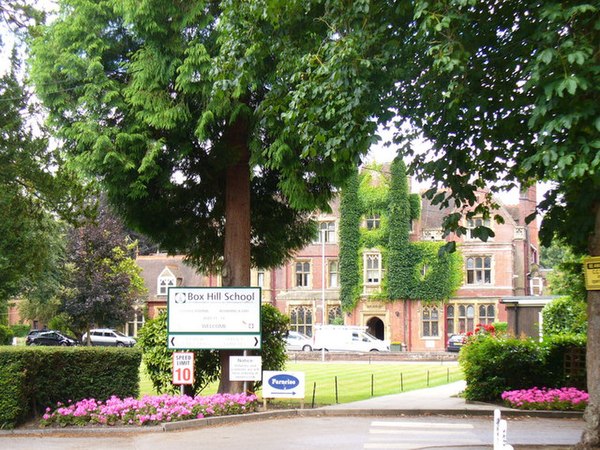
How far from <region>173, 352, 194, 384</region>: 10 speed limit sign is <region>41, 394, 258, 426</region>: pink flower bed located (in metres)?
0.55

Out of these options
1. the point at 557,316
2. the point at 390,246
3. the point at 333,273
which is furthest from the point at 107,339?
the point at 557,316

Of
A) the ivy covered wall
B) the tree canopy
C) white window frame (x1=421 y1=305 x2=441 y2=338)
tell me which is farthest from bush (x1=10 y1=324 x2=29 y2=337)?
the tree canopy

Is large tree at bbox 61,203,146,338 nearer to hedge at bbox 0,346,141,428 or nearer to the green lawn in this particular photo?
the green lawn

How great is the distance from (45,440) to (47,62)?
821 centimetres

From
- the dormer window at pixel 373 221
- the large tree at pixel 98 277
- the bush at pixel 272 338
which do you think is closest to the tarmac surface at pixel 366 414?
the bush at pixel 272 338

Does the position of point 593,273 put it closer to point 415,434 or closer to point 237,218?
point 415,434

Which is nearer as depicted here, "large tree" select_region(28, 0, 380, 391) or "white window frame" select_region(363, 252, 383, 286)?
"large tree" select_region(28, 0, 380, 391)

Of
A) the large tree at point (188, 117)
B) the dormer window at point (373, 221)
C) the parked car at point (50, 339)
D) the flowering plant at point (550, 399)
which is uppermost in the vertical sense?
the dormer window at point (373, 221)

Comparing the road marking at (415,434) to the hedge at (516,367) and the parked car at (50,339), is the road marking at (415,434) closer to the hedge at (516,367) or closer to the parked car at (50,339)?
the hedge at (516,367)

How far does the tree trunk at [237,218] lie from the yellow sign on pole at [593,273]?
9.14 m

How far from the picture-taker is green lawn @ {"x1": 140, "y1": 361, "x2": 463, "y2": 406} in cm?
2194

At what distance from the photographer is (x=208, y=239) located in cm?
2016

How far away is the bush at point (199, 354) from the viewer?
17.9 meters

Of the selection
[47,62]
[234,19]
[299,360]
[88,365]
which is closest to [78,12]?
[47,62]
